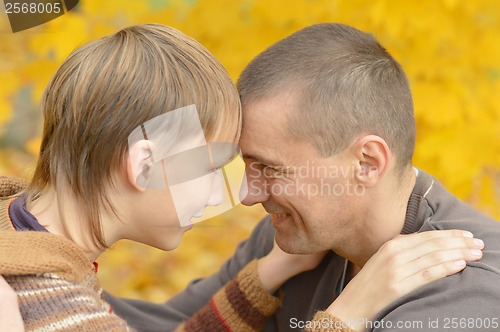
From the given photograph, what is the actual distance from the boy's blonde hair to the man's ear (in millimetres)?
402

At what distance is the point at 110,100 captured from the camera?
1.78 metres

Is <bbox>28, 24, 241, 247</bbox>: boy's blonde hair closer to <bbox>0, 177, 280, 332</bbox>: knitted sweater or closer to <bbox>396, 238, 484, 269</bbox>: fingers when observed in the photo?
<bbox>0, 177, 280, 332</bbox>: knitted sweater

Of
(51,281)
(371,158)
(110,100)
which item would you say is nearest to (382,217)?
(371,158)

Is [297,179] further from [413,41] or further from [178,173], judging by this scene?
[413,41]

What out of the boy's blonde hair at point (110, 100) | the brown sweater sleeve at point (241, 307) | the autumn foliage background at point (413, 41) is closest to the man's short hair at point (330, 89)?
the boy's blonde hair at point (110, 100)

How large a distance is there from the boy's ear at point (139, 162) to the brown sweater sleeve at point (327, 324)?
549 mm

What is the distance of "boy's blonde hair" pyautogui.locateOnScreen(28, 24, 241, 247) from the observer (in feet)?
5.87

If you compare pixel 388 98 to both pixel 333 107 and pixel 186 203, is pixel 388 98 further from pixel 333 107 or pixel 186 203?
pixel 186 203

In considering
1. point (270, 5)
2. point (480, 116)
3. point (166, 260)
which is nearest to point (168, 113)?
point (270, 5)

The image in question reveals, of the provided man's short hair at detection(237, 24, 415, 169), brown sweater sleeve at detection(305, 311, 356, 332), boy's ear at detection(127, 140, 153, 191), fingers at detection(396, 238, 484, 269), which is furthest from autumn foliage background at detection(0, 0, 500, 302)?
brown sweater sleeve at detection(305, 311, 356, 332)

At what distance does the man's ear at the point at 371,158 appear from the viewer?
205 cm

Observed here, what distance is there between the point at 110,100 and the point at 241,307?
3.13 feet

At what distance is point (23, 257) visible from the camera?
1.61 m

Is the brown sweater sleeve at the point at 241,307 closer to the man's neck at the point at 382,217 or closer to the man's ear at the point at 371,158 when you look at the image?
the man's neck at the point at 382,217
